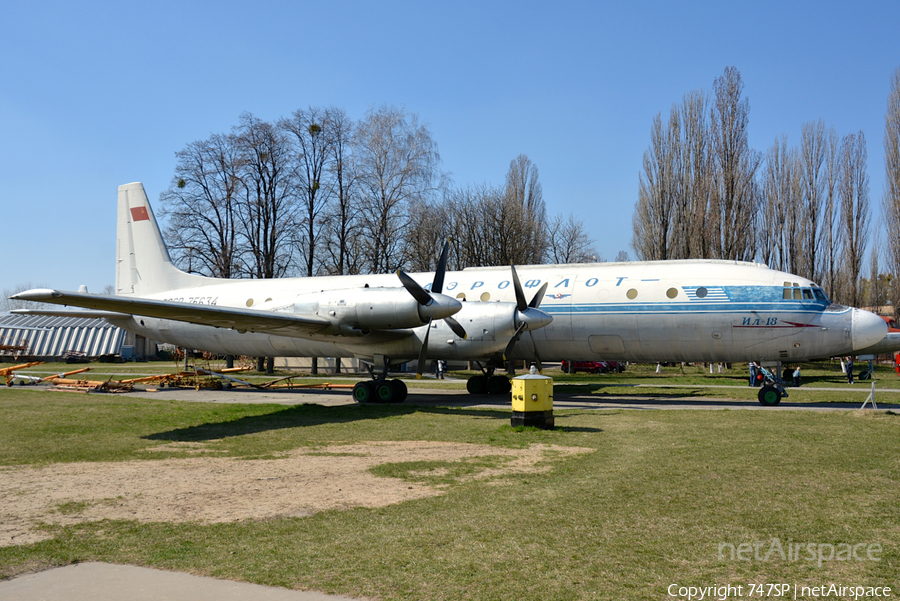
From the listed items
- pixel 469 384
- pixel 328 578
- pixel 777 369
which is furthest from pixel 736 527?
pixel 469 384

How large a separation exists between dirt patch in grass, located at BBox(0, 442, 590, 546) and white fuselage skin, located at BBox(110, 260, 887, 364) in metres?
8.04

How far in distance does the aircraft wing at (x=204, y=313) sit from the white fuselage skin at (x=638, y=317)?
0.60m

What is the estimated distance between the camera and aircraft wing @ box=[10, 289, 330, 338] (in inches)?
613

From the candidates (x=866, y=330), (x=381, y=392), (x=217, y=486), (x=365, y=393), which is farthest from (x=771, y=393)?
(x=217, y=486)

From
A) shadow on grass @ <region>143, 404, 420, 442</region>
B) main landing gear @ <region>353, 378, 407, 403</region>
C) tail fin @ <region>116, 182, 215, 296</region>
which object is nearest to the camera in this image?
shadow on grass @ <region>143, 404, 420, 442</region>

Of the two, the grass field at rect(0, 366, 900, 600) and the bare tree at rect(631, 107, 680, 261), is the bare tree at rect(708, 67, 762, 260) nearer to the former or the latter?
the bare tree at rect(631, 107, 680, 261)

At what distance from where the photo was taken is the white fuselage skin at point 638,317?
1869 centimetres

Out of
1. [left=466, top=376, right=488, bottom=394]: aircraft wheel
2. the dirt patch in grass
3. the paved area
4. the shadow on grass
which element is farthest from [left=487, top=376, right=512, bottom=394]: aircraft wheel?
the paved area

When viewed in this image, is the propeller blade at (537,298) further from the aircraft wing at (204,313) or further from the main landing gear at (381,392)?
the aircraft wing at (204,313)

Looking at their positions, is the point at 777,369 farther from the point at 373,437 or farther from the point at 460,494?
the point at 460,494

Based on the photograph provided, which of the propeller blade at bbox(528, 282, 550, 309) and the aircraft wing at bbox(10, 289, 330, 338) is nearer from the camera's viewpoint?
the aircraft wing at bbox(10, 289, 330, 338)

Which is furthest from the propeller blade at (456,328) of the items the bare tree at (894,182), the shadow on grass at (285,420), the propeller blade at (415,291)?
the bare tree at (894,182)

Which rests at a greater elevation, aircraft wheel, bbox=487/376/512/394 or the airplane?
the airplane

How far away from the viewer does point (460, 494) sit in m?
8.23
